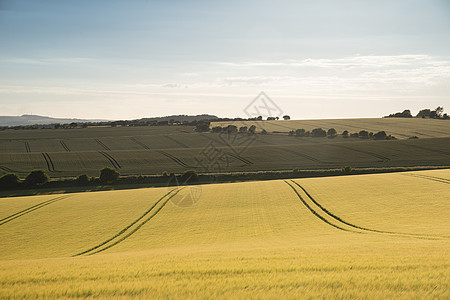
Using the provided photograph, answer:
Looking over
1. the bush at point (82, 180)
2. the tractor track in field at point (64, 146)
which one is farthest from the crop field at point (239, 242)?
the tractor track in field at point (64, 146)

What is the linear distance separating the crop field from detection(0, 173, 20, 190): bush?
1937cm

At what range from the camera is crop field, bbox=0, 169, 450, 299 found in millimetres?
8578

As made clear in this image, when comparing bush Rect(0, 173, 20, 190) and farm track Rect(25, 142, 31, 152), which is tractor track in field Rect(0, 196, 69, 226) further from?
farm track Rect(25, 142, 31, 152)

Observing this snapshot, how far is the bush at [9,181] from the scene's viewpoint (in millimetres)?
50844

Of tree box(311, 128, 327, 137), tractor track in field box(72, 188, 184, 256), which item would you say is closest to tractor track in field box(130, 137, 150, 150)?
tree box(311, 128, 327, 137)

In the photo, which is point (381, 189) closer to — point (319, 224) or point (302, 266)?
point (319, 224)

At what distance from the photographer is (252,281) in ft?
29.4

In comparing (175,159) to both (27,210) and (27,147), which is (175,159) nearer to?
(27,210)

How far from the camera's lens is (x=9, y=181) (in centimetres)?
5128

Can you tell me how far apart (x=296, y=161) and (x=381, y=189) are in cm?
3639

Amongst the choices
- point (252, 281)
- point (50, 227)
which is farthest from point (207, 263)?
point (50, 227)

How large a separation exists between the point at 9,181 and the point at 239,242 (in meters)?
47.4

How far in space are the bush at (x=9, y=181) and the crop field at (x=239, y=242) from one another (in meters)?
19.4

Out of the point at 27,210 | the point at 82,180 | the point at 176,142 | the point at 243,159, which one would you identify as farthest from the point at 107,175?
the point at 176,142
